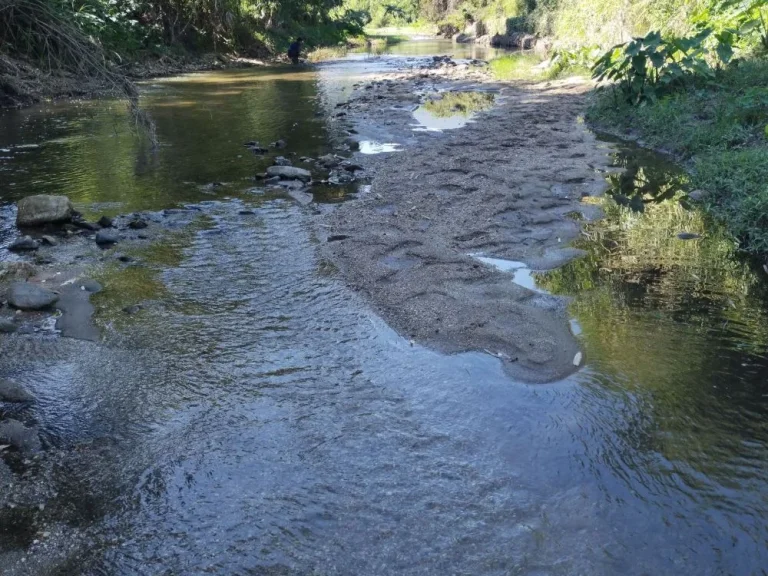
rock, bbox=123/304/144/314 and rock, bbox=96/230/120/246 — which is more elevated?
rock, bbox=96/230/120/246

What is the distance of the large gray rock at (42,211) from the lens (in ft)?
23.4

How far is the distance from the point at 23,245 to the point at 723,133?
340 inches

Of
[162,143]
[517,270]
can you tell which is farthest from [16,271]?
[162,143]

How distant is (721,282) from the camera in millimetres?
5590

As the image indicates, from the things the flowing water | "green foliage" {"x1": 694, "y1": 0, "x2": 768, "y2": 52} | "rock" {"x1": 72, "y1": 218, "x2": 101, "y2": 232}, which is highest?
"green foliage" {"x1": 694, "y1": 0, "x2": 768, "y2": 52}

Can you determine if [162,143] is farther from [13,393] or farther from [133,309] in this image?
[13,393]

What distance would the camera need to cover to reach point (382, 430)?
3672 millimetres

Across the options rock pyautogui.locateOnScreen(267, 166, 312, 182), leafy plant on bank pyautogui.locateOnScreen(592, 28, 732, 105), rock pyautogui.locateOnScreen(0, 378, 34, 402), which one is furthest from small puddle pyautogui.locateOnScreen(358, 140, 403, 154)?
rock pyautogui.locateOnScreen(0, 378, 34, 402)

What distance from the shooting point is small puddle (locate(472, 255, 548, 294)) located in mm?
5443

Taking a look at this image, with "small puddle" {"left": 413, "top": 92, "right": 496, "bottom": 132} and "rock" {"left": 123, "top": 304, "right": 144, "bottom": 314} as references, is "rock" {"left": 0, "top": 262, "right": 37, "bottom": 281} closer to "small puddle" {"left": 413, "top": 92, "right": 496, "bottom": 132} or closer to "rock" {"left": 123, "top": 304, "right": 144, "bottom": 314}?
"rock" {"left": 123, "top": 304, "right": 144, "bottom": 314}

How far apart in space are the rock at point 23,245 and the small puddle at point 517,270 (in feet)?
13.9

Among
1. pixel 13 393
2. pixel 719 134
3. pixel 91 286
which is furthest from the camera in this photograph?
pixel 719 134

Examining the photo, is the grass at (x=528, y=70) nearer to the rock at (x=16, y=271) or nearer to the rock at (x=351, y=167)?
the rock at (x=351, y=167)

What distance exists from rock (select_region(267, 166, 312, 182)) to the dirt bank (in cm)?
96
